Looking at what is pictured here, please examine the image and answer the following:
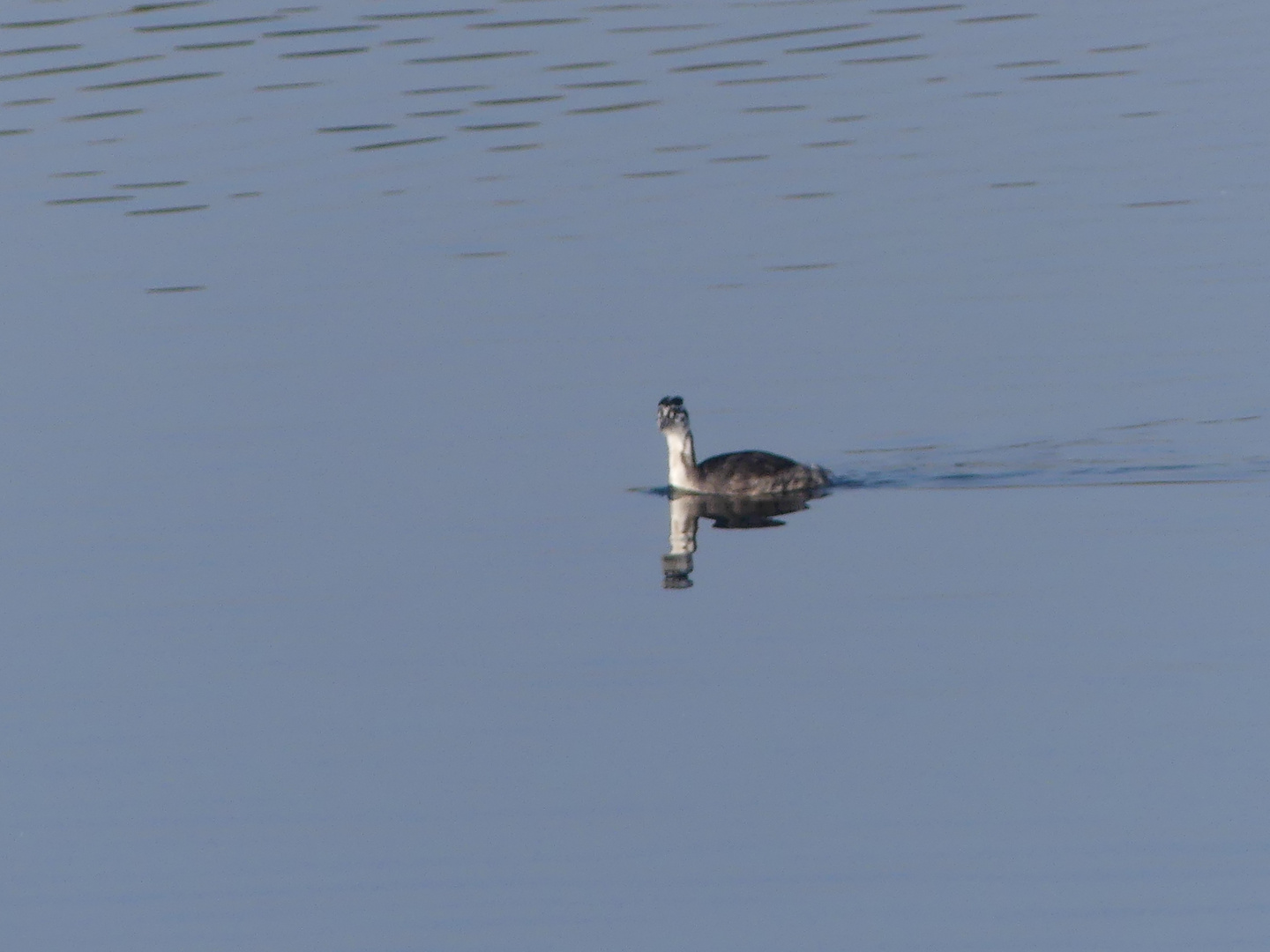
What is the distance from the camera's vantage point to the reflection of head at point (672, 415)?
18766 mm

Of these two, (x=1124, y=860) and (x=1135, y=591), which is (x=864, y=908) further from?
(x=1135, y=591)

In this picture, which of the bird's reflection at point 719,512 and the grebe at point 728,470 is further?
the grebe at point 728,470

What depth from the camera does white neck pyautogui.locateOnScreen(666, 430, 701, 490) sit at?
19.0 m

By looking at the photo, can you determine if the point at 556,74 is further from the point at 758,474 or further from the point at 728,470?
the point at 758,474

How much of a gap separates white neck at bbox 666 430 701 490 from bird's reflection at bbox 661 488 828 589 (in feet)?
0.35

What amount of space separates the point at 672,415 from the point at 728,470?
62cm

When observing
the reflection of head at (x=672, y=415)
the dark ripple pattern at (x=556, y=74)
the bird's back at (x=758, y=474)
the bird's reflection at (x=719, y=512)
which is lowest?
the bird's reflection at (x=719, y=512)

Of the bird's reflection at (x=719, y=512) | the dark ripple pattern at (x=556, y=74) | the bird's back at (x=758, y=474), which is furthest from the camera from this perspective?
the dark ripple pattern at (x=556, y=74)

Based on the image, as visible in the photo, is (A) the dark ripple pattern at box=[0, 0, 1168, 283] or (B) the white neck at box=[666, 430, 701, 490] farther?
(A) the dark ripple pattern at box=[0, 0, 1168, 283]

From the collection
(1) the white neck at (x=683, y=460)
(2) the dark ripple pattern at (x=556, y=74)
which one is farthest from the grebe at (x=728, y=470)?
(2) the dark ripple pattern at (x=556, y=74)

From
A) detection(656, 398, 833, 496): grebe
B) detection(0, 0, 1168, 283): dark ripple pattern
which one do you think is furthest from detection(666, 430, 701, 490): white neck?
detection(0, 0, 1168, 283): dark ripple pattern

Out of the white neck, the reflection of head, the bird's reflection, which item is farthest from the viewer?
the white neck

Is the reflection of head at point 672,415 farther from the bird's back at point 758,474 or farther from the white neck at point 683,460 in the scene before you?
the bird's back at point 758,474

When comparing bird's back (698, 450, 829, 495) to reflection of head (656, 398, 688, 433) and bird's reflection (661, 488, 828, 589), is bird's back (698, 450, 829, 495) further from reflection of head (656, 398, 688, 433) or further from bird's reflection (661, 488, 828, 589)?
reflection of head (656, 398, 688, 433)
